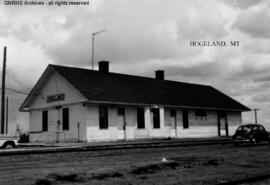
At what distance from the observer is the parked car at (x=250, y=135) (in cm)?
2662

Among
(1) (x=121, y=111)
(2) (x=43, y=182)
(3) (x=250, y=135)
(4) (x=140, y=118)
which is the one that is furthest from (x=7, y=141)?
(2) (x=43, y=182)

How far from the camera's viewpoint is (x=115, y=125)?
3247 cm

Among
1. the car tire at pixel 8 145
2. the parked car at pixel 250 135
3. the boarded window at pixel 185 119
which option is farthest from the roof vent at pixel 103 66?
the parked car at pixel 250 135

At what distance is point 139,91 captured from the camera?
37.1m

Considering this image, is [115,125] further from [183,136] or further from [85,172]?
[85,172]

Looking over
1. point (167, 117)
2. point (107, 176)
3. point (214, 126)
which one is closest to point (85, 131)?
point (167, 117)

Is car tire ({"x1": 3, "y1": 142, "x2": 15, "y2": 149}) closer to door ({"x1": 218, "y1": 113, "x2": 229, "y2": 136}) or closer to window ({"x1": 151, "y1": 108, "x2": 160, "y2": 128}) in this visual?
window ({"x1": 151, "y1": 108, "x2": 160, "y2": 128})

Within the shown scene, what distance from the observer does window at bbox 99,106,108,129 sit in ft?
104

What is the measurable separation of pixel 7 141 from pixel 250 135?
15.8m

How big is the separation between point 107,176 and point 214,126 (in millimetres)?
32138

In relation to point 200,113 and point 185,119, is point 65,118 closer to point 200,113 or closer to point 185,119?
point 185,119

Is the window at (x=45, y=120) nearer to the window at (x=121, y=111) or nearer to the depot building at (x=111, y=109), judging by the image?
the depot building at (x=111, y=109)

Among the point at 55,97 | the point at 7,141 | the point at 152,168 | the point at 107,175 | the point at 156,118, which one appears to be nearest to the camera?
the point at 107,175

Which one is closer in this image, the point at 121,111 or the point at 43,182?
the point at 43,182
